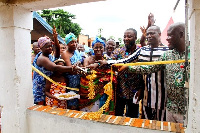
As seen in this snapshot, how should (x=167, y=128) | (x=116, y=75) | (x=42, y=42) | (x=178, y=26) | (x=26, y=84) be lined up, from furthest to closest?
1. (x=42, y=42)
2. (x=116, y=75)
3. (x=26, y=84)
4. (x=178, y=26)
5. (x=167, y=128)

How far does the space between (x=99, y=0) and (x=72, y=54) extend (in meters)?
1.65

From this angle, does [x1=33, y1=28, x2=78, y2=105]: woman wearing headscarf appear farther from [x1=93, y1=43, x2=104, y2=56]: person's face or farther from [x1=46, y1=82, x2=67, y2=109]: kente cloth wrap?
[x1=93, y1=43, x2=104, y2=56]: person's face

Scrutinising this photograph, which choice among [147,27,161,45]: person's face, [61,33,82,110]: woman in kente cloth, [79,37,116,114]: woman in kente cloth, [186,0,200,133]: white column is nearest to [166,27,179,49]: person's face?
[147,27,161,45]: person's face

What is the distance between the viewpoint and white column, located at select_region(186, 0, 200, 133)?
1761 millimetres

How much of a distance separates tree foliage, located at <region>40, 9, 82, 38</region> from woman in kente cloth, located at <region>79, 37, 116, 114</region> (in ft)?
101

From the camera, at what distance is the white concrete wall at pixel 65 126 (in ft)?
7.70

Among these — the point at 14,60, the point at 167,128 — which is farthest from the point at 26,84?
the point at 167,128

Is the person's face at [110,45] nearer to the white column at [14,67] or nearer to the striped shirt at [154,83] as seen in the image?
the striped shirt at [154,83]

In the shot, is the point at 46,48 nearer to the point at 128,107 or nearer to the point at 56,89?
the point at 56,89

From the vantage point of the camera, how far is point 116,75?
3.21 metres

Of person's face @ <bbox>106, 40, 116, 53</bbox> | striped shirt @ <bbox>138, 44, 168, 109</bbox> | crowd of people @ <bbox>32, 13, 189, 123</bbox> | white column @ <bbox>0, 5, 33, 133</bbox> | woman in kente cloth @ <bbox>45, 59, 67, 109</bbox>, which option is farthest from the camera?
person's face @ <bbox>106, 40, 116, 53</bbox>

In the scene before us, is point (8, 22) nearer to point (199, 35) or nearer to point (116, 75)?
point (116, 75)

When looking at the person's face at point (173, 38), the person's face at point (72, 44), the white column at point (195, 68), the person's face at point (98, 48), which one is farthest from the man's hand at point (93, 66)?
the white column at point (195, 68)

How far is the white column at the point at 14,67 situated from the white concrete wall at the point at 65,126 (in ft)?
0.51
